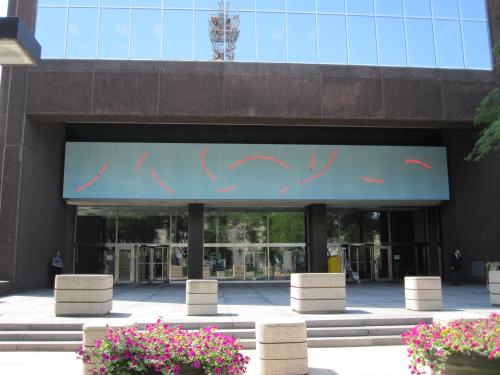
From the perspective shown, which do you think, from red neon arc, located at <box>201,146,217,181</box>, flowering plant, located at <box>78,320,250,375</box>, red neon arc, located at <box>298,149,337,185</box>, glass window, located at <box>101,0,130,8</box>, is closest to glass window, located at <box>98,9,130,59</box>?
glass window, located at <box>101,0,130,8</box>

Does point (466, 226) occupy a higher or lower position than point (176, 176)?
lower

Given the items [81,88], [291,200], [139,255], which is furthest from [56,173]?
[291,200]

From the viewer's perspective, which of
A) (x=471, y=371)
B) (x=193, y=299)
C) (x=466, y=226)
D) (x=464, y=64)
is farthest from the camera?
(x=466, y=226)

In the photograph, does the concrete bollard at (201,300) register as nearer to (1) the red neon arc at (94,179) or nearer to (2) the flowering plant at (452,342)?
(2) the flowering plant at (452,342)

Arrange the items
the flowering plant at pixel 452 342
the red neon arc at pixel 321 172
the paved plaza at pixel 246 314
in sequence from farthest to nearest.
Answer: the red neon arc at pixel 321 172, the paved plaza at pixel 246 314, the flowering plant at pixel 452 342

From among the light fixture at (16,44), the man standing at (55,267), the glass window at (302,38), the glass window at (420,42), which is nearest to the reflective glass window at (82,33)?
the glass window at (302,38)

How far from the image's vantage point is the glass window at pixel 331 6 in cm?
2358

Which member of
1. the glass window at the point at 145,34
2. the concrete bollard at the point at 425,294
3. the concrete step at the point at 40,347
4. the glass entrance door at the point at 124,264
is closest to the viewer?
the concrete step at the point at 40,347

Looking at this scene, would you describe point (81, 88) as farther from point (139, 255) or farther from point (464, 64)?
point (464, 64)

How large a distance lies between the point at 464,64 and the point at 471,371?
815 inches

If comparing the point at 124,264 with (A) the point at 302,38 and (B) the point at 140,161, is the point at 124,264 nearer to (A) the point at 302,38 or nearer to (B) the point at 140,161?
(B) the point at 140,161

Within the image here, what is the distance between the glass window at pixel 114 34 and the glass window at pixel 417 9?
44.0 ft

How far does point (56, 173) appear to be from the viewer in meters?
24.0

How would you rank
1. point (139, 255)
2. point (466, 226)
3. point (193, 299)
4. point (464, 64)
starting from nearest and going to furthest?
point (193, 299) → point (464, 64) → point (466, 226) → point (139, 255)
